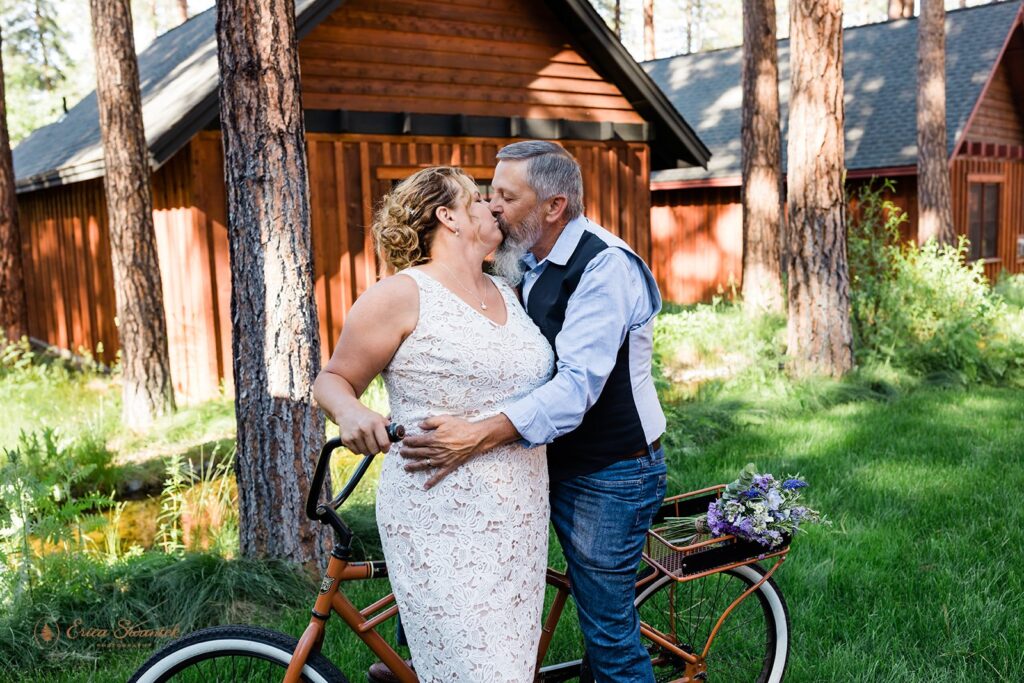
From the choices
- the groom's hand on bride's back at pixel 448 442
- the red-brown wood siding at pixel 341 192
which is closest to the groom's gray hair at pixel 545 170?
the groom's hand on bride's back at pixel 448 442

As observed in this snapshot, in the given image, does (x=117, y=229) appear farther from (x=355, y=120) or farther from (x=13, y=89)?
(x=13, y=89)

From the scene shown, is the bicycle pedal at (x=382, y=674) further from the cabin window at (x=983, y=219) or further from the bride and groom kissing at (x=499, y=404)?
the cabin window at (x=983, y=219)

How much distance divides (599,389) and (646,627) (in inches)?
40.5

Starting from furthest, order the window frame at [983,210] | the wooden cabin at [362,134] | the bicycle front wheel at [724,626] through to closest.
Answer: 1. the window frame at [983,210]
2. the wooden cabin at [362,134]
3. the bicycle front wheel at [724,626]

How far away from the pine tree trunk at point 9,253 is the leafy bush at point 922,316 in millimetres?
10589

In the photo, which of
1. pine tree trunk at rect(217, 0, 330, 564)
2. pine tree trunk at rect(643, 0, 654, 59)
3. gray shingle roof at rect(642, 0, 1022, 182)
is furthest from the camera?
pine tree trunk at rect(643, 0, 654, 59)

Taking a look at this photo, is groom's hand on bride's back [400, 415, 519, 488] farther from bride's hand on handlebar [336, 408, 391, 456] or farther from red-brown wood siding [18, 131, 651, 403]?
red-brown wood siding [18, 131, 651, 403]

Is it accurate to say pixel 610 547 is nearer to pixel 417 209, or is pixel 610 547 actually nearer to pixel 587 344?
pixel 587 344

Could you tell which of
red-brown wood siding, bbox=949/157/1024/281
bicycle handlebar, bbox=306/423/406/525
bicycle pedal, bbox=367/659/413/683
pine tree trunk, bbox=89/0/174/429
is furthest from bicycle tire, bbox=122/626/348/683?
red-brown wood siding, bbox=949/157/1024/281

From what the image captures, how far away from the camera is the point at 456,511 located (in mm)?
2502

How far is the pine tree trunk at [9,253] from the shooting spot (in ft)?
41.1

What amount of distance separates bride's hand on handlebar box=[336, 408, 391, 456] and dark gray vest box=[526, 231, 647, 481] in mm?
645

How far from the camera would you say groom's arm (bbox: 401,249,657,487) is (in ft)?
7.84

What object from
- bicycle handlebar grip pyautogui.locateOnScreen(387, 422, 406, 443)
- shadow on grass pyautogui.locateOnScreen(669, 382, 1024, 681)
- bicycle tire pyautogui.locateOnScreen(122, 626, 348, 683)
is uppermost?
bicycle handlebar grip pyautogui.locateOnScreen(387, 422, 406, 443)
